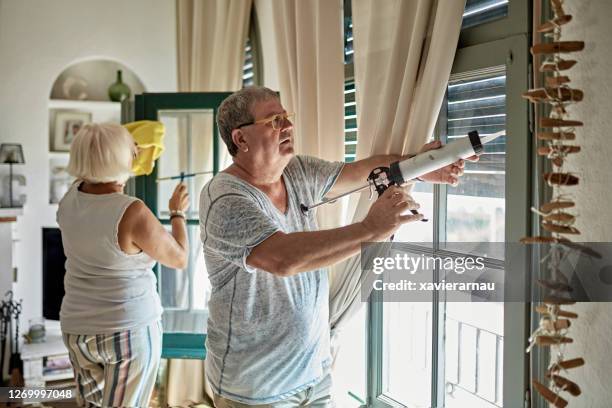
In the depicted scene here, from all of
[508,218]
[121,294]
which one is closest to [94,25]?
[121,294]

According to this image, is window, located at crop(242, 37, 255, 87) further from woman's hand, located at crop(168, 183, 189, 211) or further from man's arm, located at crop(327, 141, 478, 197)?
man's arm, located at crop(327, 141, 478, 197)

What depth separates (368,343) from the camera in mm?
2307

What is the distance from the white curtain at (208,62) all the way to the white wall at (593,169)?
1965 mm

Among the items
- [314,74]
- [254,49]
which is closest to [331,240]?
[314,74]

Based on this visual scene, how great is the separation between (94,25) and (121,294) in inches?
119

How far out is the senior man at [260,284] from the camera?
1.64m

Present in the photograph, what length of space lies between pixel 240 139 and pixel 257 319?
19.9 inches

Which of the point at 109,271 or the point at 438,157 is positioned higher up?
the point at 438,157

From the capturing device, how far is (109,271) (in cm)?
214

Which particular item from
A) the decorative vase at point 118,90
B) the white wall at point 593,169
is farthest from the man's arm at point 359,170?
the decorative vase at point 118,90

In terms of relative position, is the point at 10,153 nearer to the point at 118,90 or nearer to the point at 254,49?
the point at 118,90

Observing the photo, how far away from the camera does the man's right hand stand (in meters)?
1.46

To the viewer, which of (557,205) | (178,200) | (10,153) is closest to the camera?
(557,205)

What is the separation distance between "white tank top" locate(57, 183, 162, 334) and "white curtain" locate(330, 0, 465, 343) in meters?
0.70
